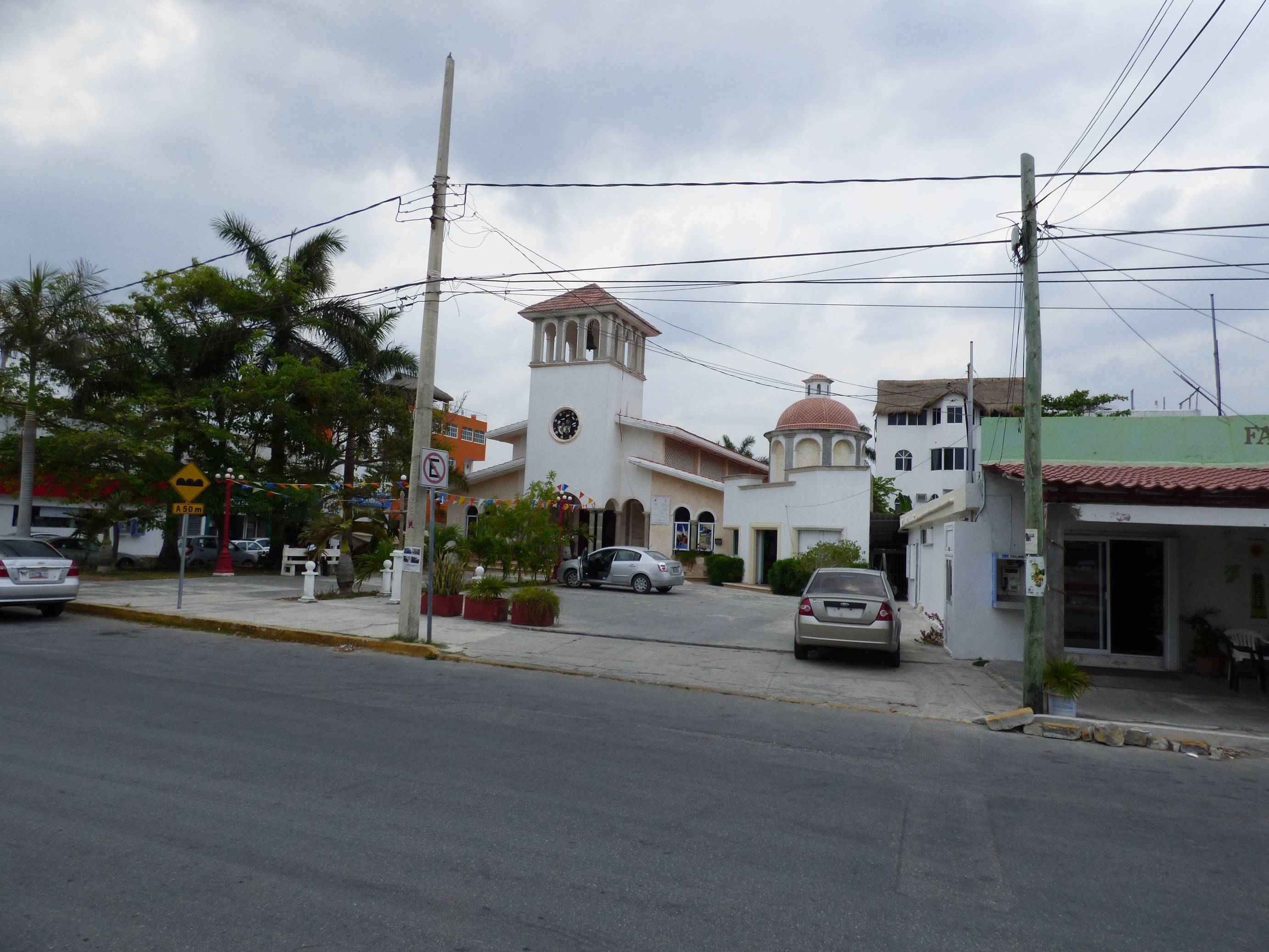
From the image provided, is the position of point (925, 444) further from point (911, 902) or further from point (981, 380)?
point (911, 902)

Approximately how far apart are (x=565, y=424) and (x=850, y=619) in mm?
23485

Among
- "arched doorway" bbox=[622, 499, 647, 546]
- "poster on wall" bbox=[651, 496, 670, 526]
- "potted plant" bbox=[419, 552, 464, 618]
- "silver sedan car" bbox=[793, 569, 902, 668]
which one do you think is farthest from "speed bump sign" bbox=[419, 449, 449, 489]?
"arched doorway" bbox=[622, 499, 647, 546]

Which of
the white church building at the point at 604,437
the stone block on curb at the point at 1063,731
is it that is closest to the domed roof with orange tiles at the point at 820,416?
the white church building at the point at 604,437

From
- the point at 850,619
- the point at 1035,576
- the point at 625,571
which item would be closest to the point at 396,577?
the point at 625,571

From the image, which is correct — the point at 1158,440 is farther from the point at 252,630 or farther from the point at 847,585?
the point at 252,630

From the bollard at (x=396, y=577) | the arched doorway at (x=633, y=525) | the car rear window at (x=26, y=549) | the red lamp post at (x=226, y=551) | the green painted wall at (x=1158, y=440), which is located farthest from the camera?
the arched doorway at (x=633, y=525)

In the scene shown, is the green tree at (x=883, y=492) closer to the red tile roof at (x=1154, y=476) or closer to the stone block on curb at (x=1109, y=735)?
the red tile roof at (x=1154, y=476)

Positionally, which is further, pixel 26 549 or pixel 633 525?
pixel 633 525

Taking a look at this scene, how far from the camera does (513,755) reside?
6.69 metres

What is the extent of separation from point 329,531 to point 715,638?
33.1 feet

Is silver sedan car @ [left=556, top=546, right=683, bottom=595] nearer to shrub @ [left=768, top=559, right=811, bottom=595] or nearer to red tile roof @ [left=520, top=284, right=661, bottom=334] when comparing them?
shrub @ [left=768, top=559, right=811, bottom=595]

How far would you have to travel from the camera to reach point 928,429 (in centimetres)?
4644

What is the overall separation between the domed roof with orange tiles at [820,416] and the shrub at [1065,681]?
22.6 metres

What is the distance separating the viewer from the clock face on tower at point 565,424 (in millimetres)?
34750
